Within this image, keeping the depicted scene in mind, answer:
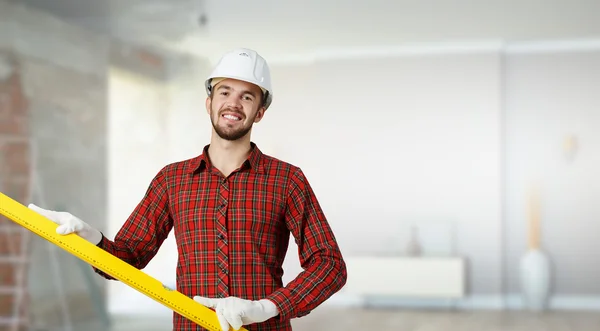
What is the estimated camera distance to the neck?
5.66 feet

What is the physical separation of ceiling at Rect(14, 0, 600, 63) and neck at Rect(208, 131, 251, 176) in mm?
3412

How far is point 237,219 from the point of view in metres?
1.68

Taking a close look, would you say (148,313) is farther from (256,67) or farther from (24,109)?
(256,67)

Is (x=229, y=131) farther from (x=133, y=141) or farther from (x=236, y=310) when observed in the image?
(x=133, y=141)

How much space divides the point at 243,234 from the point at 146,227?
227 mm

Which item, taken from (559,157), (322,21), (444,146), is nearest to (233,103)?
(322,21)

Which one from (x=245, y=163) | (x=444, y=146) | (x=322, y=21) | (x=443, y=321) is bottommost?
(x=443, y=321)

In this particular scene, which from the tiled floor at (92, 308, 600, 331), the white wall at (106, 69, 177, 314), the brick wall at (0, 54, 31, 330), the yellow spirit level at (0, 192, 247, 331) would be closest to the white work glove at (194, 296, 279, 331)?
the yellow spirit level at (0, 192, 247, 331)

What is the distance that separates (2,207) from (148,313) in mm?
3707

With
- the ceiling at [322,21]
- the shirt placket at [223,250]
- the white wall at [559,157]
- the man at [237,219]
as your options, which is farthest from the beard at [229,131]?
the white wall at [559,157]

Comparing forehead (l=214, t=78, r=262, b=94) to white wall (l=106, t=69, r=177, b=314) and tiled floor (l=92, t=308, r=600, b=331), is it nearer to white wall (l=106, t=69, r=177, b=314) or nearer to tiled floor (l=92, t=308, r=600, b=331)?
white wall (l=106, t=69, r=177, b=314)

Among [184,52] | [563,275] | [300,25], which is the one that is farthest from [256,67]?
[563,275]

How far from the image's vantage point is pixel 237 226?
65.9 inches

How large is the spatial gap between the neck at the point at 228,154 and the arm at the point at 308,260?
0.40 feet
